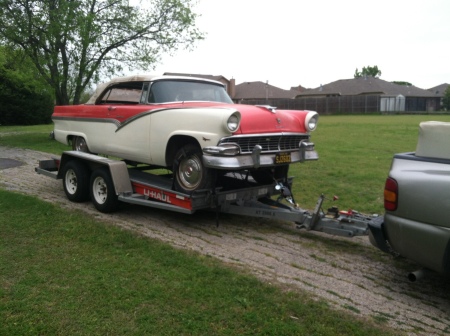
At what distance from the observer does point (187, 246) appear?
17.1ft

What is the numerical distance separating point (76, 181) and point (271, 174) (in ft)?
10.6

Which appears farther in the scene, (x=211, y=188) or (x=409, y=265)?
(x=211, y=188)

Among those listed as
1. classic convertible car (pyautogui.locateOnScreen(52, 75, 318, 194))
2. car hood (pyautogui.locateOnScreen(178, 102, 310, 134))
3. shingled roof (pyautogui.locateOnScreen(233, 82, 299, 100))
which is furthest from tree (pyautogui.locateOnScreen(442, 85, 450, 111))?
car hood (pyautogui.locateOnScreen(178, 102, 310, 134))

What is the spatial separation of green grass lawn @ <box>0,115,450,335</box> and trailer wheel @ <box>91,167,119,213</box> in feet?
1.29

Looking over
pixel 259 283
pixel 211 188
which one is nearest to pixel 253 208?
pixel 211 188

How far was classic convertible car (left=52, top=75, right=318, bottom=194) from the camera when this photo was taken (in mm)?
5332

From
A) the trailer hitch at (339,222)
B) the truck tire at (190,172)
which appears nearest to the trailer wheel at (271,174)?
the truck tire at (190,172)

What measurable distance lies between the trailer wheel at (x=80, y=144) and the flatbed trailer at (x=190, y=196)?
0.58 metres

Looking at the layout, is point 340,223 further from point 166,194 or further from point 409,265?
point 166,194

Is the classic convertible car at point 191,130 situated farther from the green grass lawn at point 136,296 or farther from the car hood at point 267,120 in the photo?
the green grass lawn at point 136,296

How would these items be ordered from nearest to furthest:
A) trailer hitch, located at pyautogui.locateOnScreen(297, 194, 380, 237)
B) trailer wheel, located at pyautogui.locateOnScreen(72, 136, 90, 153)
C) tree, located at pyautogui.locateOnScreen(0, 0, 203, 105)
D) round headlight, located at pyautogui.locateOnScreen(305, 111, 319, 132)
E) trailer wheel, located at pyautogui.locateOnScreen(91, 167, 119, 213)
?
trailer hitch, located at pyautogui.locateOnScreen(297, 194, 380, 237), round headlight, located at pyautogui.locateOnScreen(305, 111, 319, 132), trailer wheel, located at pyautogui.locateOnScreen(91, 167, 119, 213), trailer wheel, located at pyautogui.locateOnScreen(72, 136, 90, 153), tree, located at pyautogui.locateOnScreen(0, 0, 203, 105)

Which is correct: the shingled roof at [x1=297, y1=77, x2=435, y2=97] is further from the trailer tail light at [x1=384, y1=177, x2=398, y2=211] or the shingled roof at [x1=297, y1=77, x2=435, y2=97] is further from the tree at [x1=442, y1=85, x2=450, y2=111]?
the trailer tail light at [x1=384, y1=177, x2=398, y2=211]

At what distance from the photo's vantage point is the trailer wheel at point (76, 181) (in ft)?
23.2

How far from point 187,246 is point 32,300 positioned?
193cm
